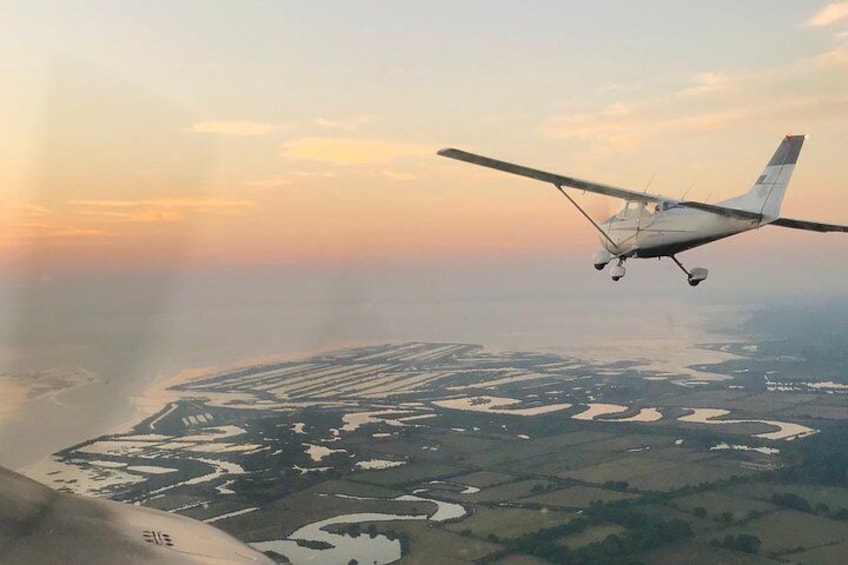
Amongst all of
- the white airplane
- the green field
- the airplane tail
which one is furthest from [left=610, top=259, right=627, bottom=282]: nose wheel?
the green field

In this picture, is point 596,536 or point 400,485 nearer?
point 596,536

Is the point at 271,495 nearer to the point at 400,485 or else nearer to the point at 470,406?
the point at 400,485

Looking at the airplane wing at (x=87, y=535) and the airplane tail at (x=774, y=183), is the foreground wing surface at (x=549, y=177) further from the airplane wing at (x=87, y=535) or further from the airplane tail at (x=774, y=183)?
the airplane wing at (x=87, y=535)

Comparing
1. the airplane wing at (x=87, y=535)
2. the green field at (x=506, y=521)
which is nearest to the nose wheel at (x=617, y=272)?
the airplane wing at (x=87, y=535)

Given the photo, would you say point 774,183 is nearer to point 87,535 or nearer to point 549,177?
point 549,177

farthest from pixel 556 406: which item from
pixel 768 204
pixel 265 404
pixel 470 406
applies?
pixel 768 204

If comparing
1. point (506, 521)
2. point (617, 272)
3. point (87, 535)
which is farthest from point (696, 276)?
point (506, 521)

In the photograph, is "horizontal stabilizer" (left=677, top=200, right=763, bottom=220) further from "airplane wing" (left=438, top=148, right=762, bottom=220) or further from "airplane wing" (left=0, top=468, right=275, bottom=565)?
"airplane wing" (left=0, top=468, right=275, bottom=565)
